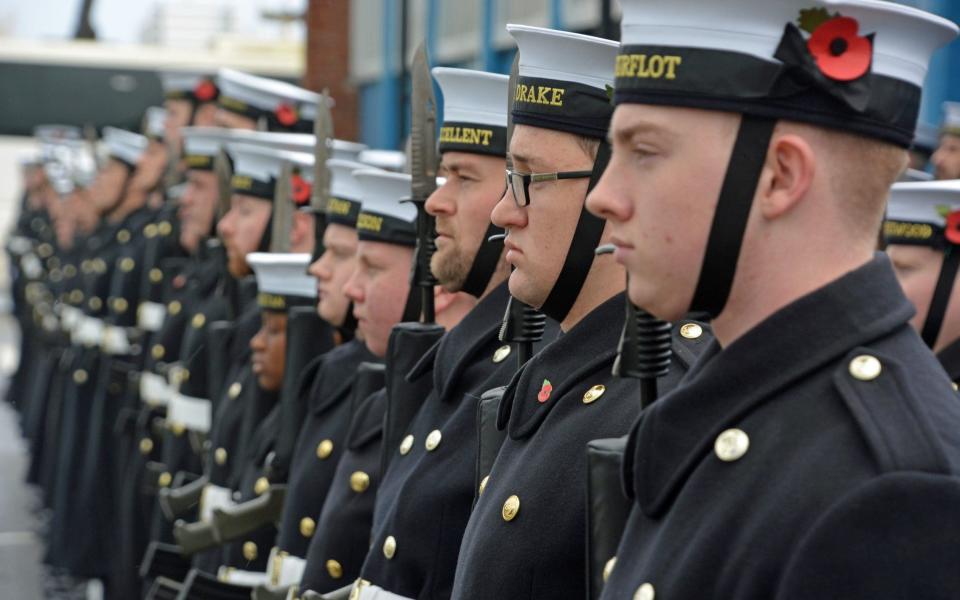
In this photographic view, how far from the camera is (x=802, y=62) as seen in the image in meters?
1.83

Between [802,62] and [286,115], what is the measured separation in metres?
6.36

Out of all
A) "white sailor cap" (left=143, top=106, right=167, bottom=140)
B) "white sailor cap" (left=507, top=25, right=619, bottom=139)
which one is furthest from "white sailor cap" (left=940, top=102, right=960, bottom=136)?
"white sailor cap" (left=143, top=106, right=167, bottom=140)

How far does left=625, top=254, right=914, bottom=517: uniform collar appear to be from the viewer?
1810 mm

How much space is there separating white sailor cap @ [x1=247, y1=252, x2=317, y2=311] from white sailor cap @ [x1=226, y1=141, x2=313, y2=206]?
0.69 meters

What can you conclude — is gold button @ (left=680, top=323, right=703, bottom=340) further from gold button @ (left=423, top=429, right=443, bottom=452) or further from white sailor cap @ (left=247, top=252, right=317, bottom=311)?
white sailor cap @ (left=247, top=252, right=317, bottom=311)

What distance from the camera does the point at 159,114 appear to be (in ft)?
33.7

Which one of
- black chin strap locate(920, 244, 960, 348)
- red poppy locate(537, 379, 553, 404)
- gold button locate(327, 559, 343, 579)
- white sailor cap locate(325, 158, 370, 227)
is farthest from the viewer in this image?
white sailor cap locate(325, 158, 370, 227)

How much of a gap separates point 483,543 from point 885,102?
40.9 inches

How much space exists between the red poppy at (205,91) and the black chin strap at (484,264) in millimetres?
6514

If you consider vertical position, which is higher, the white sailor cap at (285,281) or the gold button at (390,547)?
the gold button at (390,547)

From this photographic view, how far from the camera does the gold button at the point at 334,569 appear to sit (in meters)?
3.88

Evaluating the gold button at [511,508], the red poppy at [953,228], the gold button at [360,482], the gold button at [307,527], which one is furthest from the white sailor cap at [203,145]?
the gold button at [511,508]

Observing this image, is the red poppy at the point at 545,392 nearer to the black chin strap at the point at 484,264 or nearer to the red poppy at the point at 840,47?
the black chin strap at the point at 484,264

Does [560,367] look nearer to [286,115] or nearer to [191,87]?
[286,115]
